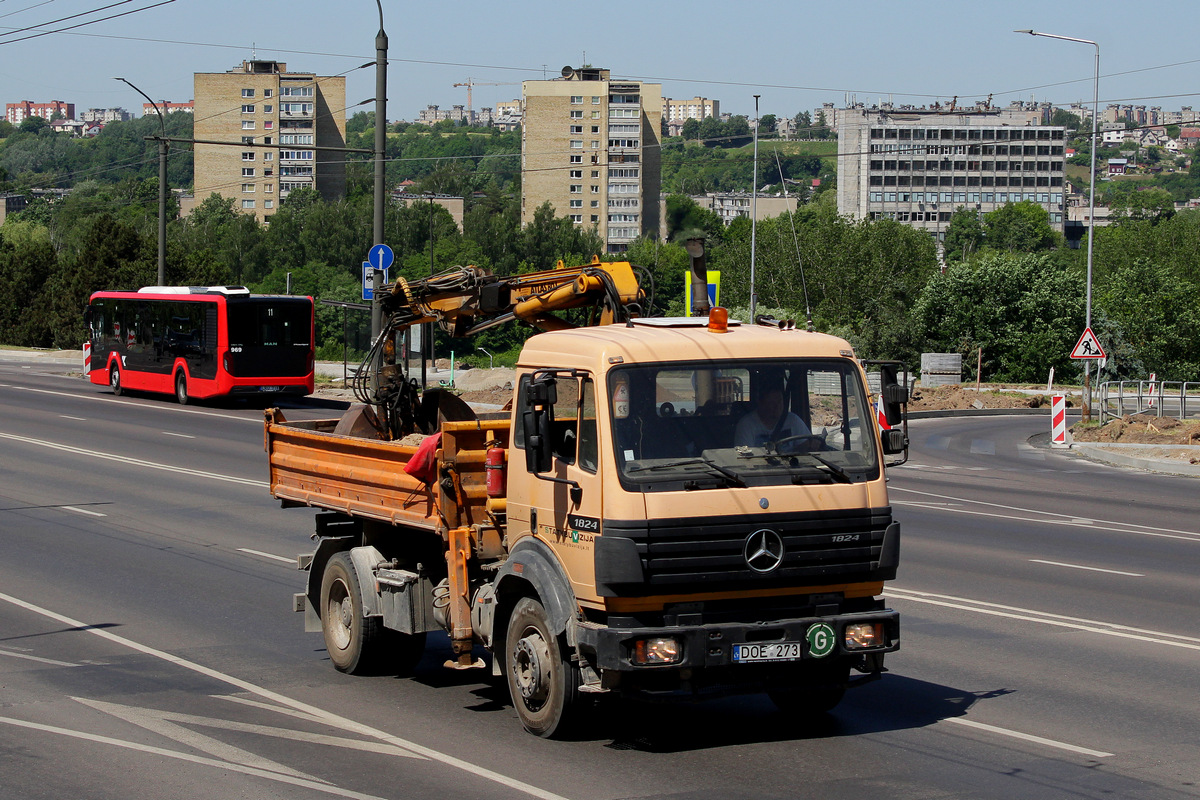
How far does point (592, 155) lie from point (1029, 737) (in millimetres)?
172533

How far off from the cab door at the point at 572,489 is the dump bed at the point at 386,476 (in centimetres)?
59

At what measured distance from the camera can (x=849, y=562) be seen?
7051 mm

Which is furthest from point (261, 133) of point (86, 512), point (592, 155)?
point (86, 512)

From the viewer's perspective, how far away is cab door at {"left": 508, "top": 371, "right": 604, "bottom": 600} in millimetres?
6902

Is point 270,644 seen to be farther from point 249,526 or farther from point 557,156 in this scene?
point 557,156

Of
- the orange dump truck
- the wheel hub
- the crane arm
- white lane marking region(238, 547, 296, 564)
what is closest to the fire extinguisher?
the orange dump truck

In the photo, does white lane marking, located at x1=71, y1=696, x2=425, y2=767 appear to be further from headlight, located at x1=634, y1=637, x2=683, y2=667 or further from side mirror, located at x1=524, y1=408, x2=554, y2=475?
side mirror, located at x1=524, y1=408, x2=554, y2=475

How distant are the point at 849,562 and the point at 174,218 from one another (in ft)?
533

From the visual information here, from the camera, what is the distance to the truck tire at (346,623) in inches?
351

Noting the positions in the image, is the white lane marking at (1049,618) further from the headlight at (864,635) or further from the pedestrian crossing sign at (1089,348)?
the pedestrian crossing sign at (1089,348)

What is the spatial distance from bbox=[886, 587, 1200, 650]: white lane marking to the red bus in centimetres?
2499

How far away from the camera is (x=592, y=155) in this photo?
579ft

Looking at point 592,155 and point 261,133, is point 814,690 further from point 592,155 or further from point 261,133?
point 261,133

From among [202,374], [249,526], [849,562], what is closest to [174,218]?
[202,374]
